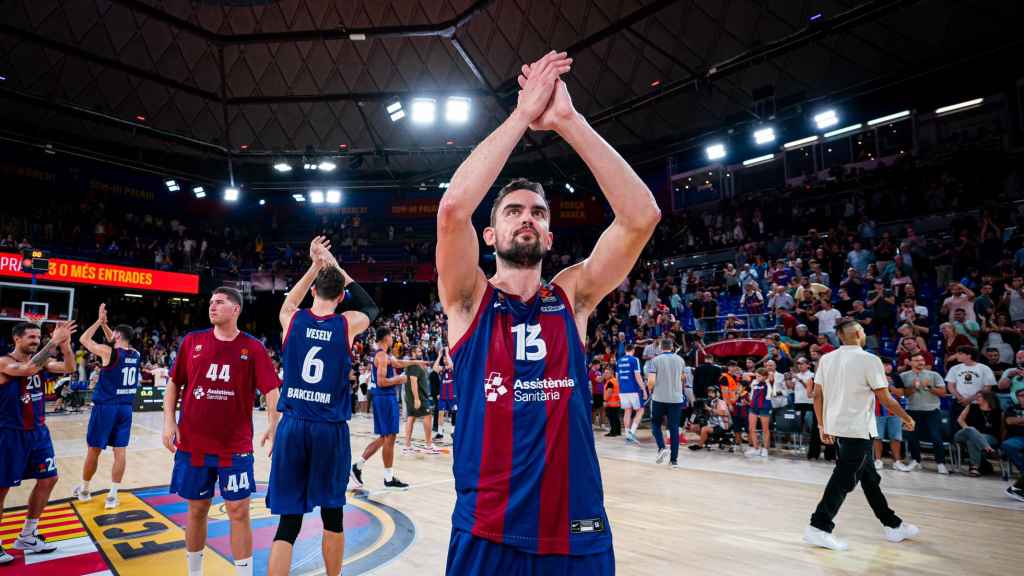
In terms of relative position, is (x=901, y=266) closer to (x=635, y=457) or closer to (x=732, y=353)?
(x=732, y=353)

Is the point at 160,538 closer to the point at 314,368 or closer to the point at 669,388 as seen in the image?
the point at 314,368

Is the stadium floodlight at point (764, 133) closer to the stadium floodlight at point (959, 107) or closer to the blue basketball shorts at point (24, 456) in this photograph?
the stadium floodlight at point (959, 107)

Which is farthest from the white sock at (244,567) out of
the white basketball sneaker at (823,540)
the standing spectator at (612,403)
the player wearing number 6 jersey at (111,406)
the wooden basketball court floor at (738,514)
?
the standing spectator at (612,403)

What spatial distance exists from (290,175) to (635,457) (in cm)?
2479

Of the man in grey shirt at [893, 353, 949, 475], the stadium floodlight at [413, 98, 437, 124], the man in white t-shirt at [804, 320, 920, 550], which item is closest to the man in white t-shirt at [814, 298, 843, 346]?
the man in grey shirt at [893, 353, 949, 475]

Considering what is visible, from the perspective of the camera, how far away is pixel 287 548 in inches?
136

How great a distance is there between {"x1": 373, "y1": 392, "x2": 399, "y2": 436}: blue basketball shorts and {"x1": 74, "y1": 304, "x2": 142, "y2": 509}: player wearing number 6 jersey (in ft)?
9.27

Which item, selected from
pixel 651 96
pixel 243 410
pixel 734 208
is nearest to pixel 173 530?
pixel 243 410

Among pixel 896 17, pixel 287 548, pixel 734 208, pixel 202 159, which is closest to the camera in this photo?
pixel 287 548

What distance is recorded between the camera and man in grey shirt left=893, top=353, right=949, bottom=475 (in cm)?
831

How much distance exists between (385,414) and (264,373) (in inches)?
123

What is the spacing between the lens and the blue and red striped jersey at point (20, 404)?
15.3ft

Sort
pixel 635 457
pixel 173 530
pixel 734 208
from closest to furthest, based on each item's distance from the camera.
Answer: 1. pixel 173 530
2. pixel 635 457
3. pixel 734 208

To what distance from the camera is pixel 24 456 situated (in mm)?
4672
